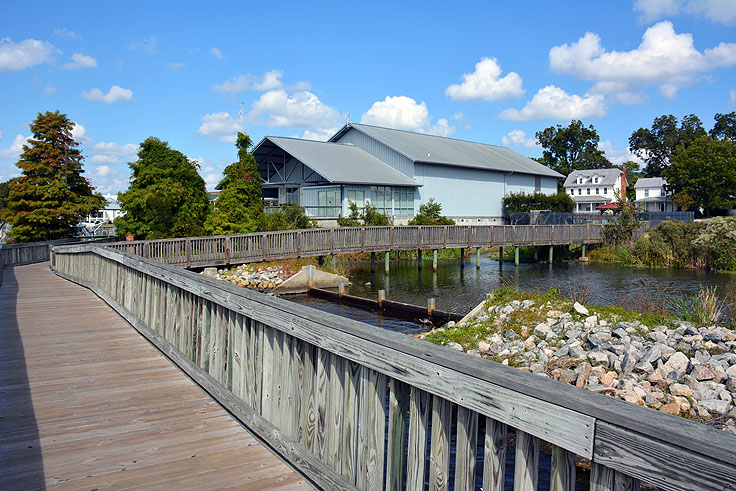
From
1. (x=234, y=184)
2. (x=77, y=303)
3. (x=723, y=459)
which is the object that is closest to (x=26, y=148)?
(x=234, y=184)

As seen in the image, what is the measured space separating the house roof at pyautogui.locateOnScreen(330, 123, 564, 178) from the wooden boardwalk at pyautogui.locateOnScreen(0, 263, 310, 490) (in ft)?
123

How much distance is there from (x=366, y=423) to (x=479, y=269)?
29640 mm

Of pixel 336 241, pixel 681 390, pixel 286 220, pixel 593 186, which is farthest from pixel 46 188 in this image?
pixel 593 186

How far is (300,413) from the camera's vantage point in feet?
12.1

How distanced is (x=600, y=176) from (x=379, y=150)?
52014mm

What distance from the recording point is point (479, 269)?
3203 cm

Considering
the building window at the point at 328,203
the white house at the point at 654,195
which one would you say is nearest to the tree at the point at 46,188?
the building window at the point at 328,203

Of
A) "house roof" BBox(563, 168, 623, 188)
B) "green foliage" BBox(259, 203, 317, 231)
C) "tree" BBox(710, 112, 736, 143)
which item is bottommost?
"green foliage" BBox(259, 203, 317, 231)

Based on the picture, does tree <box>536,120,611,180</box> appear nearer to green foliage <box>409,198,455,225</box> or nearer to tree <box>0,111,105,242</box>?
green foliage <box>409,198,455,225</box>

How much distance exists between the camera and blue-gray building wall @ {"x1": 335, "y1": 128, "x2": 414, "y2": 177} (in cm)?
4394

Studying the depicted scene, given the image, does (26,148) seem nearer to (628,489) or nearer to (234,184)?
(234,184)

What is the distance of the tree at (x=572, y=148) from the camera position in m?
101

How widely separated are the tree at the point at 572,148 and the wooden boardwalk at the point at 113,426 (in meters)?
101

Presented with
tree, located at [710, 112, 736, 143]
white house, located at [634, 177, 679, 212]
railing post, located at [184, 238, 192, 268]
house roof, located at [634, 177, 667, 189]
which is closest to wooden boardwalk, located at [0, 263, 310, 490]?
railing post, located at [184, 238, 192, 268]
